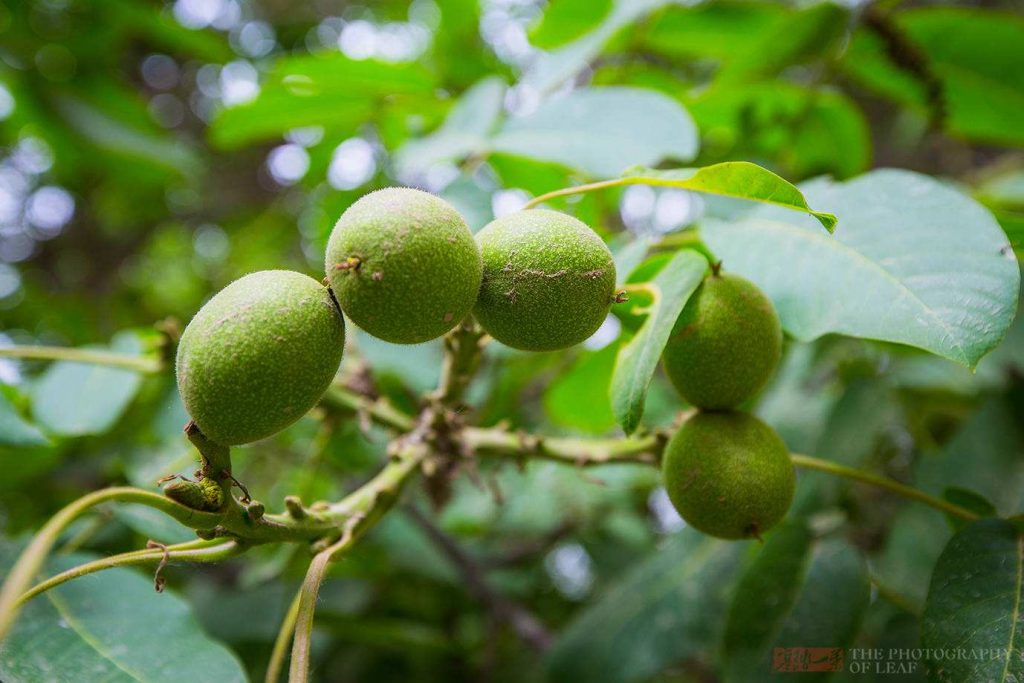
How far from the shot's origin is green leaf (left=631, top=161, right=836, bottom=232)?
75cm

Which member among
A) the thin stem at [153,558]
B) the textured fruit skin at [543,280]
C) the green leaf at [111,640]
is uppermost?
the textured fruit skin at [543,280]

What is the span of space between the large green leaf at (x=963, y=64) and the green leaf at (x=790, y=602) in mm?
1025

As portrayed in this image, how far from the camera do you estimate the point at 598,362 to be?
4.64 ft

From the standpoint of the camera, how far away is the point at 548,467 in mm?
2096

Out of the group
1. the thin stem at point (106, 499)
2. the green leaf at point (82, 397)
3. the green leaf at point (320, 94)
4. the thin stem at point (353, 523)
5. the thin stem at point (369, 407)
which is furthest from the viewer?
the green leaf at point (320, 94)

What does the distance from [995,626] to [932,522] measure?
0.52 meters

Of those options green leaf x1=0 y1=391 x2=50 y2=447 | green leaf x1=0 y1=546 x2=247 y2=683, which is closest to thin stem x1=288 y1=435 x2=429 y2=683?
green leaf x1=0 y1=546 x2=247 y2=683

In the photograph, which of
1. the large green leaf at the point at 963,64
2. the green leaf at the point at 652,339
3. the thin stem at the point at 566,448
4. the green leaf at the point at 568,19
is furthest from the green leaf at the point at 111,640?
the large green leaf at the point at 963,64

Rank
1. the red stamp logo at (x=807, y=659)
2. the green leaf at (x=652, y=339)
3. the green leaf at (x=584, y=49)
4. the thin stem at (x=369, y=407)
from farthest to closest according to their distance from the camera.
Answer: the green leaf at (x=584, y=49)
the thin stem at (x=369, y=407)
the red stamp logo at (x=807, y=659)
the green leaf at (x=652, y=339)

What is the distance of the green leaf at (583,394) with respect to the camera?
1462mm

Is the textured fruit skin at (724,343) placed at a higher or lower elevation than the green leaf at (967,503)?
higher

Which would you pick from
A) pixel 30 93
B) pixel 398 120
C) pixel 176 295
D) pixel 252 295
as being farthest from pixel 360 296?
pixel 176 295

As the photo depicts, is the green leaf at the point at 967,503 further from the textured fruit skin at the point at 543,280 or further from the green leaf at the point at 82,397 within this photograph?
the green leaf at the point at 82,397

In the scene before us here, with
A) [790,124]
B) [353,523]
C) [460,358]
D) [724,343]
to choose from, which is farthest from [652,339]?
[790,124]
